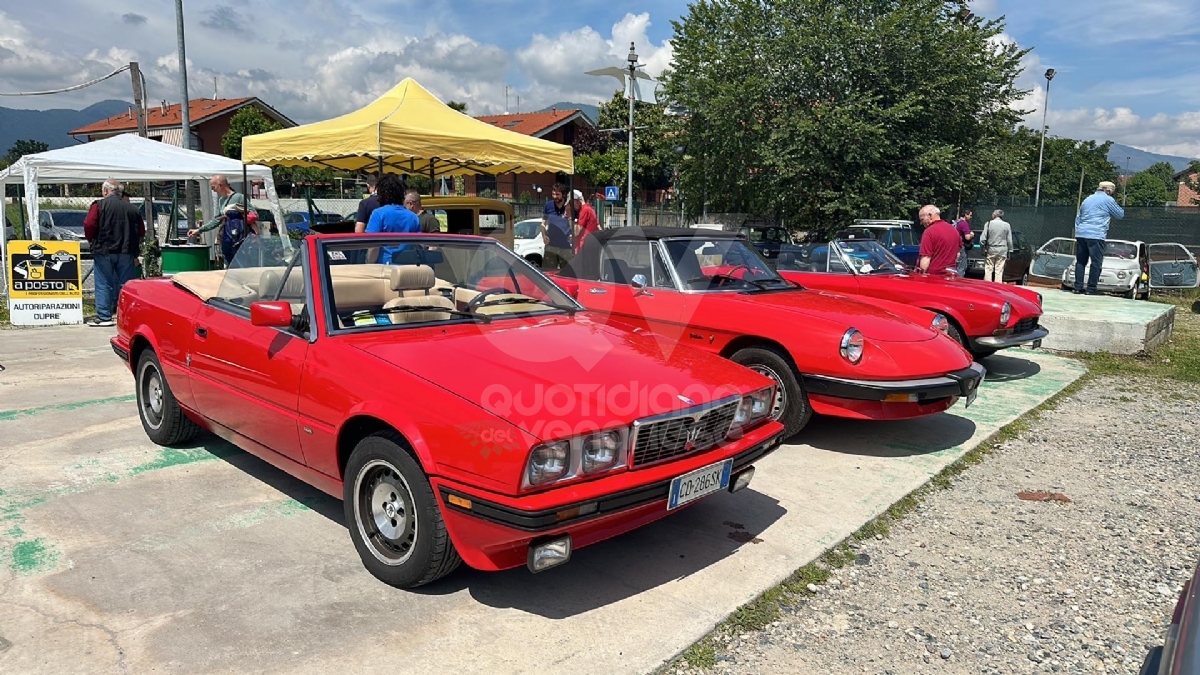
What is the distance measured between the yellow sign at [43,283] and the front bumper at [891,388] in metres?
9.69

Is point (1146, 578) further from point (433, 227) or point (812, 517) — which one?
point (433, 227)

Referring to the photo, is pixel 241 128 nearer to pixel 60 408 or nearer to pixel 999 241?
pixel 999 241

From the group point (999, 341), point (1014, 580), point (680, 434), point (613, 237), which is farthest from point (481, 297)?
point (999, 341)

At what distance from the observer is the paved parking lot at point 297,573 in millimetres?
2771

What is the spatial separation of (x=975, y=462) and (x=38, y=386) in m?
7.52

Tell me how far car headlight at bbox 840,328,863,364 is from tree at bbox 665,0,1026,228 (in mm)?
16403

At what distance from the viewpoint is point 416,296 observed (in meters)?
3.97

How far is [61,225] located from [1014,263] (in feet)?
87.1

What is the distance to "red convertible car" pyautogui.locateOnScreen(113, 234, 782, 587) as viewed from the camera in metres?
2.80

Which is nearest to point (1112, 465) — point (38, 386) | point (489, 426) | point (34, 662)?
point (489, 426)

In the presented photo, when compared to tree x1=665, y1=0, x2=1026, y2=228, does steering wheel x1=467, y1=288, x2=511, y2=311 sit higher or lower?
lower

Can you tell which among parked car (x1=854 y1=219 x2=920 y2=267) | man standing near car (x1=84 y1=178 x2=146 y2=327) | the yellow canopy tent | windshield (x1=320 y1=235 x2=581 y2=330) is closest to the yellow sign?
man standing near car (x1=84 y1=178 x2=146 y2=327)

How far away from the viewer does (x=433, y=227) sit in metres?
8.24

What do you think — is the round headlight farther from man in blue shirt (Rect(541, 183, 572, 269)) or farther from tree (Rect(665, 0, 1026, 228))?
tree (Rect(665, 0, 1026, 228))
